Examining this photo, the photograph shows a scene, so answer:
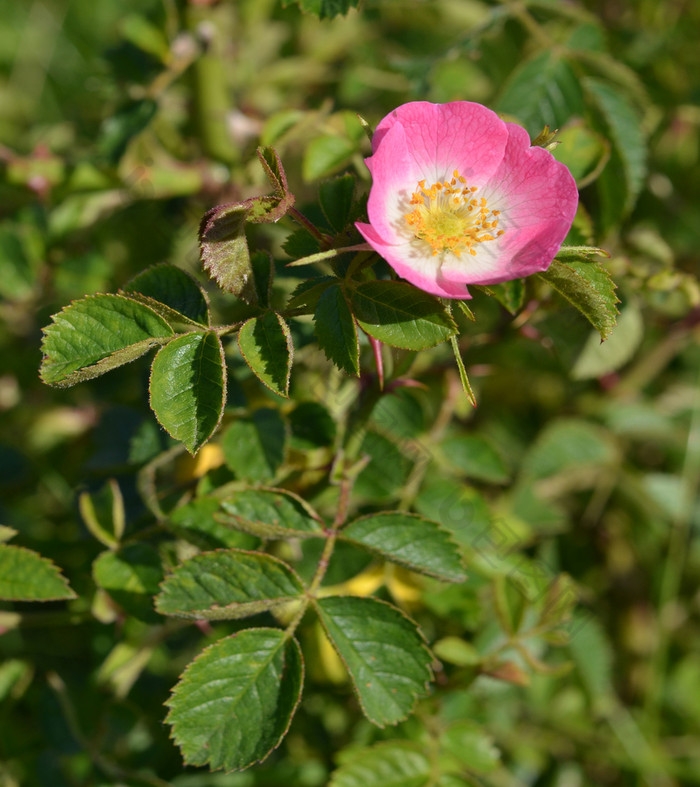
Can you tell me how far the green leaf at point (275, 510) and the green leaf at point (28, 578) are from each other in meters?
0.28

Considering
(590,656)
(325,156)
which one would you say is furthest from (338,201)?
(590,656)

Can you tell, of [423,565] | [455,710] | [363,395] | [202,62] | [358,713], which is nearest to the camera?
[423,565]

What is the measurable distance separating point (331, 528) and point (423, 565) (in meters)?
0.15

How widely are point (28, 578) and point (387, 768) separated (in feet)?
2.24

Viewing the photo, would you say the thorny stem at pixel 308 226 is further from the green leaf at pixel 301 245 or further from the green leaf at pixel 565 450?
the green leaf at pixel 565 450

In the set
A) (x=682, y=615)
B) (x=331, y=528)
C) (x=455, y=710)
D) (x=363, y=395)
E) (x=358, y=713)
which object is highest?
(x=363, y=395)

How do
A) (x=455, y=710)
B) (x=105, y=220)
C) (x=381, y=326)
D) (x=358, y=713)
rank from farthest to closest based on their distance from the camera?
(x=105, y=220) < (x=358, y=713) < (x=455, y=710) < (x=381, y=326)

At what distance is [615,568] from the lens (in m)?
2.02

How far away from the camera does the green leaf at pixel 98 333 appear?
972 mm

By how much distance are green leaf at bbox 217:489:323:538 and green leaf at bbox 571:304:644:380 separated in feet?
2.49

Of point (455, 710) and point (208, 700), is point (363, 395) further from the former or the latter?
point (455, 710)

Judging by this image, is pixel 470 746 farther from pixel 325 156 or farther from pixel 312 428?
pixel 325 156

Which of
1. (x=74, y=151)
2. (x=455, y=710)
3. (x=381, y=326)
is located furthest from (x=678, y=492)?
(x=74, y=151)

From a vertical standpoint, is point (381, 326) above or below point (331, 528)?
above
